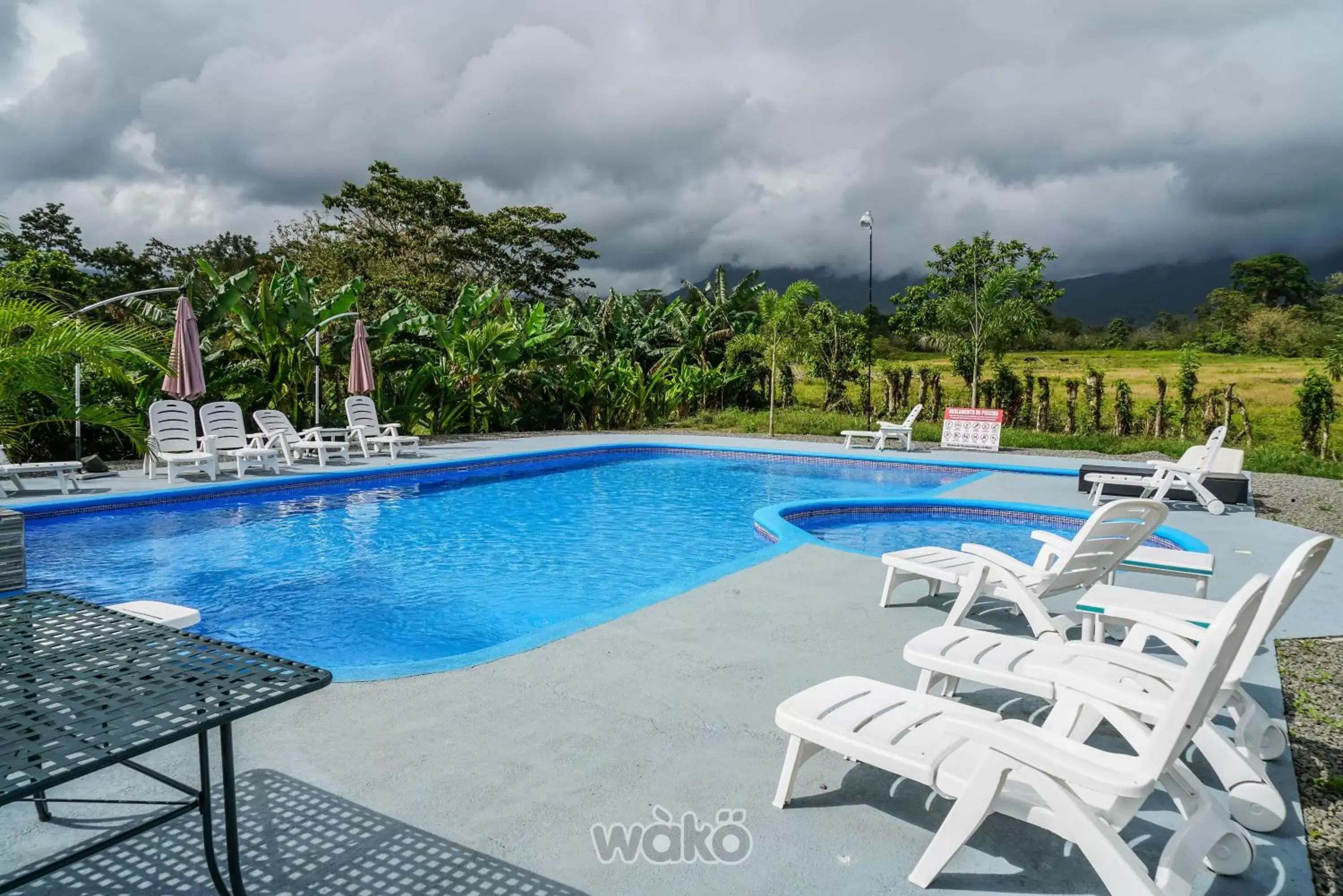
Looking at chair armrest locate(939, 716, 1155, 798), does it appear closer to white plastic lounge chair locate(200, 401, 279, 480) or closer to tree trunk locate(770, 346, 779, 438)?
white plastic lounge chair locate(200, 401, 279, 480)

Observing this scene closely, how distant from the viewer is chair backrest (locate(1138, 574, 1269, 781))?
1.80m

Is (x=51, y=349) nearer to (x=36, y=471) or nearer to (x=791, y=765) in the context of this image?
(x=36, y=471)

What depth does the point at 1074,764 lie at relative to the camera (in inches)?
72.7

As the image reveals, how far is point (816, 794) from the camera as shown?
2.60m

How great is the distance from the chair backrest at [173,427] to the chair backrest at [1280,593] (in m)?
12.2

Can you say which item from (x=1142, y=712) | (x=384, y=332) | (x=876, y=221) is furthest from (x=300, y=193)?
(x=1142, y=712)

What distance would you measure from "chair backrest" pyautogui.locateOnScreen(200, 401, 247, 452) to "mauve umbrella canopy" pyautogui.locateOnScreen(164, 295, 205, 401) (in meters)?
1.11

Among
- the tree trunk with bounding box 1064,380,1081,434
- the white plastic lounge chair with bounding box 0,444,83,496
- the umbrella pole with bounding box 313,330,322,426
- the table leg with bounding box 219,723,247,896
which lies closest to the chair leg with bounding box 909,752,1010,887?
the table leg with bounding box 219,723,247,896

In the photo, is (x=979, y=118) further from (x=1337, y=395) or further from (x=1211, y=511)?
(x=1211, y=511)

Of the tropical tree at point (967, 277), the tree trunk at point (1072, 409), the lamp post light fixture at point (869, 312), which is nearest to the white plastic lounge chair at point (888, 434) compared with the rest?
the lamp post light fixture at point (869, 312)

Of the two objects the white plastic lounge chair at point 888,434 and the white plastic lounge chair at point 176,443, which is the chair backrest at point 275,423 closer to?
the white plastic lounge chair at point 176,443

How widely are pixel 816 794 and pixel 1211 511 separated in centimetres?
856

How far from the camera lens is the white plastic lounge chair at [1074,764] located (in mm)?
1825

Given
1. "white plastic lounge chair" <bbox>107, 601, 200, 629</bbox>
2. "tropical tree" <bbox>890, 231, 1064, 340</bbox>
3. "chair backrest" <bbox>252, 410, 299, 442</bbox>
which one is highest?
"tropical tree" <bbox>890, 231, 1064, 340</bbox>
